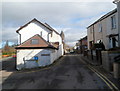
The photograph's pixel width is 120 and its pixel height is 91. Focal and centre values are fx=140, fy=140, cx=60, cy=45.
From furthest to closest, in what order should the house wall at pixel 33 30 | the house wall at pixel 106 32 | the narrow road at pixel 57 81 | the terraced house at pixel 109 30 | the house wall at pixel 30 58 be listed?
the house wall at pixel 33 30
the house wall at pixel 30 58
the house wall at pixel 106 32
the terraced house at pixel 109 30
the narrow road at pixel 57 81

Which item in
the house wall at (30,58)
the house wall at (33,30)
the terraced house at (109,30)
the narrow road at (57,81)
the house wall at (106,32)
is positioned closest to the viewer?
the narrow road at (57,81)

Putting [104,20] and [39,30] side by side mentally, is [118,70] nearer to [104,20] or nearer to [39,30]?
[104,20]

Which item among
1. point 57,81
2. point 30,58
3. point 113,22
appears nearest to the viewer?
point 57,81

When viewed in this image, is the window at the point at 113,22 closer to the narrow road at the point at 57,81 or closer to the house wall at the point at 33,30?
the narrow road at the point at 57,81

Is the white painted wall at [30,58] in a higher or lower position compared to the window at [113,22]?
lower

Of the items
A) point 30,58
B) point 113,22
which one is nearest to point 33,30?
point 30,58

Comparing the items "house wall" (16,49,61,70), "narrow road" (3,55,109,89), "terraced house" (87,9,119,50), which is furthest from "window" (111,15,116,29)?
"house wall" (16,49,61,70)

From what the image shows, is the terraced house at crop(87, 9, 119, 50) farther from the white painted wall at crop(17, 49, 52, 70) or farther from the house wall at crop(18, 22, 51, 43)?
the house wall at crop(18, 22, 51, 43)

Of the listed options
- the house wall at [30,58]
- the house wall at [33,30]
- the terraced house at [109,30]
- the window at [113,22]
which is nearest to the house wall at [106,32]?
the terraced house at [109,30]

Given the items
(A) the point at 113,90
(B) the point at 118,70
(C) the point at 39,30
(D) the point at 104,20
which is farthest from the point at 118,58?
(C) the point at 39,30

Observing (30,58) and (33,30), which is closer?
(30,58)

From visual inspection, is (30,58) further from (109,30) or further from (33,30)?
(109,30)

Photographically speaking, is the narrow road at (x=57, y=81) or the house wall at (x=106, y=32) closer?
the narrow road at (x=57, y=81)

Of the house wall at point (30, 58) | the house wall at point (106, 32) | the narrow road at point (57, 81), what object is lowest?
the narrow road at point (57, 81)
